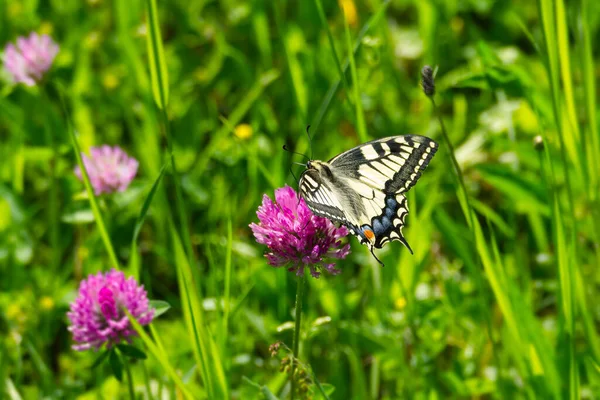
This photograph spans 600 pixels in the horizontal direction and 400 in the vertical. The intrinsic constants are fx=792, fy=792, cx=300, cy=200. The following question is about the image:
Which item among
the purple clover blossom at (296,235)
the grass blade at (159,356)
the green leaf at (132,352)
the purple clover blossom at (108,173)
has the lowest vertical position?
the green leaf at (132,352)

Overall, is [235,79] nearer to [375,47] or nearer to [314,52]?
[314,52]

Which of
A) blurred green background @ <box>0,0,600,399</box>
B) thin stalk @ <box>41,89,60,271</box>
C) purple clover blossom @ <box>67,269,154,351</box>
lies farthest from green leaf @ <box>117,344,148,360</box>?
thin stalk @ <box>41,89,60,271</box>

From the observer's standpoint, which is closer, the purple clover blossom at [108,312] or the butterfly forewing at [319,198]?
the butterfly forewing at [319,198]

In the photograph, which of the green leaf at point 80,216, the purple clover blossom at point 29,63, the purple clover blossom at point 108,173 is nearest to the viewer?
the purple clover blossom at point 108,173

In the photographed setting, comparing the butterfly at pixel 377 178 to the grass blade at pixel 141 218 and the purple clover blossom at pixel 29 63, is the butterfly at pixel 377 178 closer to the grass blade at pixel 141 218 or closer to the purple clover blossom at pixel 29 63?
the grass blade at pixel 141 218

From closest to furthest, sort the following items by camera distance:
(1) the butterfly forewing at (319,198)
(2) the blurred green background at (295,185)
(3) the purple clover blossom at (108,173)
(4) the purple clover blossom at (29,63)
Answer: (1) the butterfly forewing at (319,198) → (2) the blurred green background at (295,185) → (3) the purple clover blossom at (108,173) → (4) the purple clover blossom at (29,63)

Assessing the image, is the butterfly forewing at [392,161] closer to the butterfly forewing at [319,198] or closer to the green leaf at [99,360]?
the butterfly forewing at [319,198]

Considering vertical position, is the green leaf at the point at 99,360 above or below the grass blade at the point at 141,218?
below

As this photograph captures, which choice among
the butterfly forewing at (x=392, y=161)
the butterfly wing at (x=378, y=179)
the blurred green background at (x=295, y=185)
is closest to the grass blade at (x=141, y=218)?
the blurred green background at (x=295, y=185)
